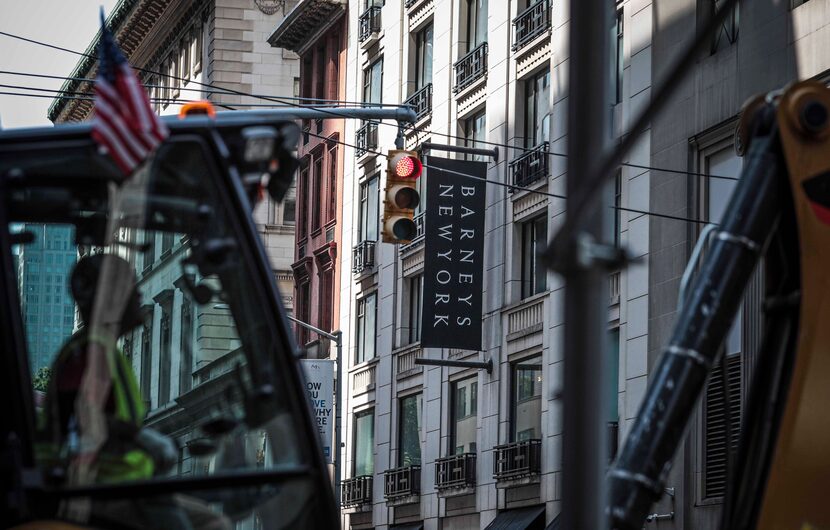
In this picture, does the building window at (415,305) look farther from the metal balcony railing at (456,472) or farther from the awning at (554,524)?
the awning at (554,524)

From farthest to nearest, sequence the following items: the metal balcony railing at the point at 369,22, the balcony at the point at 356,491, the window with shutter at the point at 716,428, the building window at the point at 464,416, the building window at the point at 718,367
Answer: the metal balcony railing at the point at 369,22, the balcony at the point at 356,491, the building window at the point at 464,416, the window with shutter at the point at 716,428, the building window at the point at 718,367

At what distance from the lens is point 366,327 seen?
165 ft

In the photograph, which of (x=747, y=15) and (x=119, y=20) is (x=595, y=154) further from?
(x=119, y=20)

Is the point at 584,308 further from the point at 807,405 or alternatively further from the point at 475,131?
the point at 475,131

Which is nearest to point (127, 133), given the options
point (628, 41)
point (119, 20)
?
point (628, 41)

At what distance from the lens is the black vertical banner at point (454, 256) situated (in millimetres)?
37719

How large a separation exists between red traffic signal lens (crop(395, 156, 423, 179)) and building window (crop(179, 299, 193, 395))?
1867 cm

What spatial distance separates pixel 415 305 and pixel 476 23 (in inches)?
328

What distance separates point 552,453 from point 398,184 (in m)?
11.8

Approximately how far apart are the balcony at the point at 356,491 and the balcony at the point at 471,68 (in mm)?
12464

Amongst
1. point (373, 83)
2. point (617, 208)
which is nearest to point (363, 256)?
point (373, 83)

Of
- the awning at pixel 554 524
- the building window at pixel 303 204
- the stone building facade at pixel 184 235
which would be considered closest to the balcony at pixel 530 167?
the stone building facade at pixel 184 235

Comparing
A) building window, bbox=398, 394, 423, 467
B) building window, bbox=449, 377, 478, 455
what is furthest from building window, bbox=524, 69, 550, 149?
building window, bbox=398, 394, 423, 467

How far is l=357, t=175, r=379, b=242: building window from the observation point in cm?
5000
